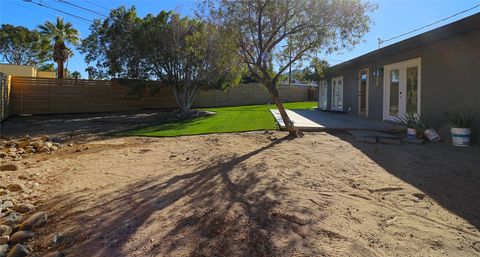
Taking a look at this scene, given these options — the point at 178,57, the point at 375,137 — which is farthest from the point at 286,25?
the point at 178,57

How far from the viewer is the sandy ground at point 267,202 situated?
10.7 feet

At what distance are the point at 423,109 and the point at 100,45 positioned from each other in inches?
672

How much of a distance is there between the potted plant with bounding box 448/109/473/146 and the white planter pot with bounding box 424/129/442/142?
48 cm

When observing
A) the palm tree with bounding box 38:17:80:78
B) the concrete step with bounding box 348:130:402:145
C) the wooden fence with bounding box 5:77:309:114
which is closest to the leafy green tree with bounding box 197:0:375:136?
the concrete step with bounding box 348:130:402:145

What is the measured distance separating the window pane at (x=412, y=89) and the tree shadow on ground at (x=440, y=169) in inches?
113

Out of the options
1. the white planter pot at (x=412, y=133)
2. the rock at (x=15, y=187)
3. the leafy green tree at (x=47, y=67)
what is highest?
the leafy green tree at (x=47, y=67)

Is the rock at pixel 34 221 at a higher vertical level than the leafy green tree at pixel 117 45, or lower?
lower

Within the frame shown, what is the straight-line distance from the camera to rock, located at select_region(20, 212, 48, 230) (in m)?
3.85

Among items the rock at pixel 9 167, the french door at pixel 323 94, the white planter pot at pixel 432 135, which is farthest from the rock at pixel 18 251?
the french door at pixel 323 94

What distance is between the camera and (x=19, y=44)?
118ft

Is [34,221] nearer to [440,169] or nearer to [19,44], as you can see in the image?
[440,169]

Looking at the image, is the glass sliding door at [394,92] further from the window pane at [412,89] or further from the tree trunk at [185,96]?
the tree trunk at [185,96]

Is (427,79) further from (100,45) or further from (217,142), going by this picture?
(100,45)

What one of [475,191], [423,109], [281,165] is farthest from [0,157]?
[423,109]
